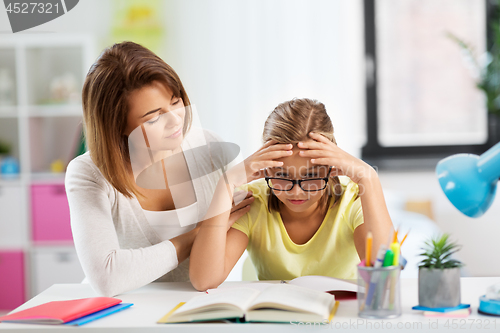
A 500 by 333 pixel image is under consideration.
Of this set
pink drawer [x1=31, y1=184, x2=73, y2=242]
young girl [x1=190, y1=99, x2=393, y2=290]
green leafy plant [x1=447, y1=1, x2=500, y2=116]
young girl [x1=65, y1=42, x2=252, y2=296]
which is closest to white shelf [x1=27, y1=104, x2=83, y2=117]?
pink drawer [x1=31, y1=184, x2=73, y2=242]

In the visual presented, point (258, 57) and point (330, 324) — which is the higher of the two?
point (258, 57)

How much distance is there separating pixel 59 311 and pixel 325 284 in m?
0.50

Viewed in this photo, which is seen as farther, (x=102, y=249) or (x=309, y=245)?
(x=309, y=245)

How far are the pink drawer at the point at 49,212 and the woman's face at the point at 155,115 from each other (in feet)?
5.49

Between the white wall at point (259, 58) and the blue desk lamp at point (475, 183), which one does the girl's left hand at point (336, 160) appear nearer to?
the blue desk lamp at point (475, 183)

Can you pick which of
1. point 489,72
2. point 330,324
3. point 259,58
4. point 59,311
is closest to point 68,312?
point 59,311

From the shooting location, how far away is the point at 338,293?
3.08 feet

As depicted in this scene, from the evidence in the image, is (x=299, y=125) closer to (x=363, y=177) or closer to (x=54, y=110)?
(x=363, y=177)

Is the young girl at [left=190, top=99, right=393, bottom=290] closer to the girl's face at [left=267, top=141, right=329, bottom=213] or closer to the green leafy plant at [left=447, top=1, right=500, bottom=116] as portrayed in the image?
the girl's face at [left=267, top=141, right=329, bottom=213]

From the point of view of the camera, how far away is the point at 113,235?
1.06 meters

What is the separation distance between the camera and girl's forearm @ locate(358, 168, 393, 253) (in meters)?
1.04

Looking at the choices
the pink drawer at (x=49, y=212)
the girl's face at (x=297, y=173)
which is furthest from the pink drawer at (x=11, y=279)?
the girl's face at (x=297, y=173)

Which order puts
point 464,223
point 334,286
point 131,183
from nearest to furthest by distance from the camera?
point 334,286 < point 131,183 < point 464,223

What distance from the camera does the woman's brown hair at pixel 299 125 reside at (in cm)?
113
